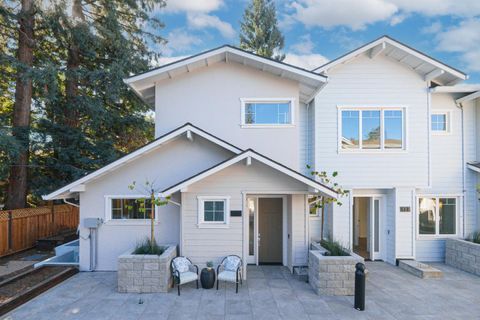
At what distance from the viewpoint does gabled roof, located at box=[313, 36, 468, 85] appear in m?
8.70

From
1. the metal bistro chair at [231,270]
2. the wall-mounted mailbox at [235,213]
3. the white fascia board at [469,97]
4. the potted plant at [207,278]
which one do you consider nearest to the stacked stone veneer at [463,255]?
the white fascia board at [469,97]

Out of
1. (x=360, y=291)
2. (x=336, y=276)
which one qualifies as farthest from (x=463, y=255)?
(x=360, y=291)

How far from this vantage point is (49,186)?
1210 cm

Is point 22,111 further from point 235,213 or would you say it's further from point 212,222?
point 235,213

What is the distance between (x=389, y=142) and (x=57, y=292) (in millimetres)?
10737

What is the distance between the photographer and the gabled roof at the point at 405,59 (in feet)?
28.6

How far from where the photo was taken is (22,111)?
468 inches

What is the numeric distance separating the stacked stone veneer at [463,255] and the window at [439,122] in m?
3.93

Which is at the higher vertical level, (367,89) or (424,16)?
(424,16)

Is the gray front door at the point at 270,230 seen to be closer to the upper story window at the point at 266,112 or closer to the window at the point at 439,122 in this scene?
the upper story window at the point at 266,112

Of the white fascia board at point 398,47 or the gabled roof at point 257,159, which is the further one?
the white fascia board at point 398,47

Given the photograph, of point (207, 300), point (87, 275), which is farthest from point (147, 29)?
point (207, 300)

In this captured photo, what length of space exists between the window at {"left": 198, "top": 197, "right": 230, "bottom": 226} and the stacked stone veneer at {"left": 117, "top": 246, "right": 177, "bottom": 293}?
64.6 inches

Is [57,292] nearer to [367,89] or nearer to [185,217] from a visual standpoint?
[185,217]
